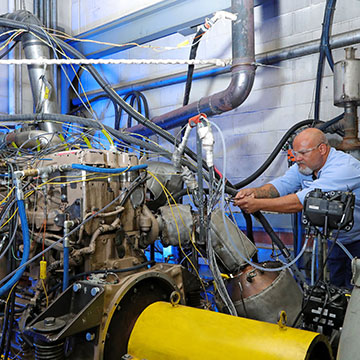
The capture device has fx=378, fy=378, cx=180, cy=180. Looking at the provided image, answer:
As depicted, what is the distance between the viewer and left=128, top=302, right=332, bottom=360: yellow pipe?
118 centimetres

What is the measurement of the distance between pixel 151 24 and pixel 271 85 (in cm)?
138

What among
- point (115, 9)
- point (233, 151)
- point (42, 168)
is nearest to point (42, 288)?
point (42, 168)

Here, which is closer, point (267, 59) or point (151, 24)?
point (267, 59)

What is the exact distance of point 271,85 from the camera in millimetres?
3406

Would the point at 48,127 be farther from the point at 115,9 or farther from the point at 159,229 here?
the point at 159,229

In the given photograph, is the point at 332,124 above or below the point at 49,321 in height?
above

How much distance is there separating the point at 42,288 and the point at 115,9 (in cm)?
363

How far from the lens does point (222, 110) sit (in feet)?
10.3

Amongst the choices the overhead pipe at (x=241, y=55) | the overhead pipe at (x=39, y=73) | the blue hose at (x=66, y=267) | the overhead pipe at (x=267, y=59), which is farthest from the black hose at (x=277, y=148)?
the overhead pipe at (x=39, y=73)

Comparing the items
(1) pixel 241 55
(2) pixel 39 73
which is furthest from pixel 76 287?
(2) pixel 39 73

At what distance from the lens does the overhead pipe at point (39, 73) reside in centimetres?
370

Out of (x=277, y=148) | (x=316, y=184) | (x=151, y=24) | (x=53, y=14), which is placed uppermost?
(x=53, y=14)

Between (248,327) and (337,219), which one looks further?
(337,219)

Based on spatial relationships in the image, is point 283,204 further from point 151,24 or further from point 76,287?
point 151,24
